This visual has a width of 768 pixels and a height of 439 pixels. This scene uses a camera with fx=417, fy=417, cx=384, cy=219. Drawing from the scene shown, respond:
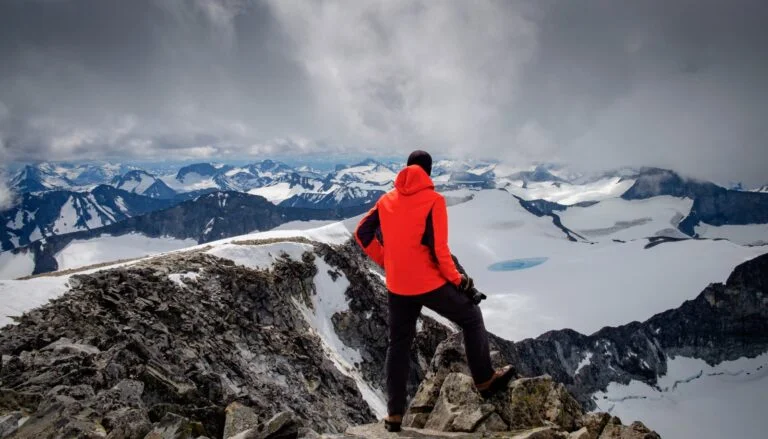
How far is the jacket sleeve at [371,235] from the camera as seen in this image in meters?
8.03

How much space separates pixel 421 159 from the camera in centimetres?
761

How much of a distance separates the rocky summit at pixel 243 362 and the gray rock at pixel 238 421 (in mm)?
27

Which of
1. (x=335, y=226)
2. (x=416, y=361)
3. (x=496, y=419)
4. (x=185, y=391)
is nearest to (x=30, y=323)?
(x=185, y=391)

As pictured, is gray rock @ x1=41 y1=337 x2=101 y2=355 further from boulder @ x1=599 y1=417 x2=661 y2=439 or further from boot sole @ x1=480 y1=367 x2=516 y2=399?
boulder @ x1=599 y1=417 x2=661 y2=439

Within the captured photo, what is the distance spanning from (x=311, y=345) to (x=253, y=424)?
28.9 m

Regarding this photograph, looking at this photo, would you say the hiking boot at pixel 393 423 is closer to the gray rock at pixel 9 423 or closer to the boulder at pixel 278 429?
the boulder at pixel 278 429

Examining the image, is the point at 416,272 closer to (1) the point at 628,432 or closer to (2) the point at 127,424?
(1) the point at 628,432

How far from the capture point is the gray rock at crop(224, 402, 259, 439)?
8039 millimetres

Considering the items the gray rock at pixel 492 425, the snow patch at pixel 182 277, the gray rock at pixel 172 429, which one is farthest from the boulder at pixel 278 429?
the snow patch at pixel 182 277

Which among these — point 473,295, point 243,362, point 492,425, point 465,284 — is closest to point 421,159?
point 465,284

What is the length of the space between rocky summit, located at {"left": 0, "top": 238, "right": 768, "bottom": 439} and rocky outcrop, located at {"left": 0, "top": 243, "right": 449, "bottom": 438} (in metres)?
0.06

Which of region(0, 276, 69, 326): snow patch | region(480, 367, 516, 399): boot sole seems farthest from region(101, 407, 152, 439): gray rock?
region(0, 276, 69, 326): snow patch

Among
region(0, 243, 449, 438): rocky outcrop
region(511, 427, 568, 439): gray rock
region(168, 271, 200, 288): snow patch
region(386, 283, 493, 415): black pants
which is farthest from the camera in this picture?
region(168, 271, 200, 288): snow patch

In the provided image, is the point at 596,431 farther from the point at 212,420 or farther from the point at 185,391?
the point at 185,391
